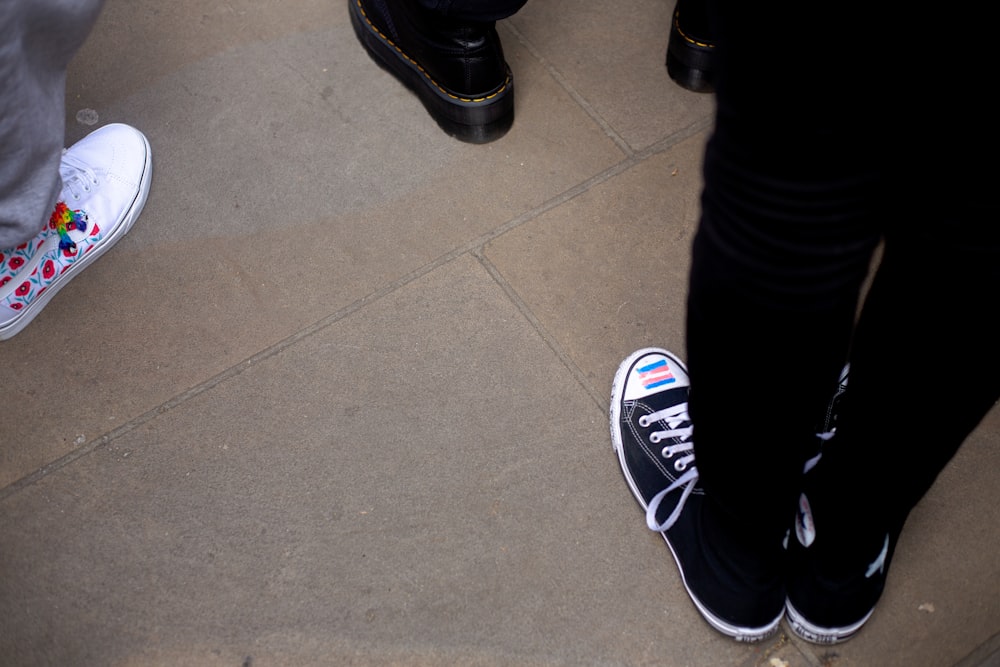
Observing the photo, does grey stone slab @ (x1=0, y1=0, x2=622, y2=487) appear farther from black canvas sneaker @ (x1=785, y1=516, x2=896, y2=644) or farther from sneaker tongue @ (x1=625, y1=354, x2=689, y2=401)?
black canvas sneaker @ (x1=785, y1=516, x2=896, y2=644)

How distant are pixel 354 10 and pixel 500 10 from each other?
53 cm

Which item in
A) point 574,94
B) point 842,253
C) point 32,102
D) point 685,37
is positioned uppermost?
point 842,253

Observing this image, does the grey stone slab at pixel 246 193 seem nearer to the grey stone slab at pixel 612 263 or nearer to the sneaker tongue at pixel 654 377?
the grey stone slab at pixel 612 263

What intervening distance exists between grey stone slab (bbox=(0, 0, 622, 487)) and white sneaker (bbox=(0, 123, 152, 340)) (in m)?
0.04

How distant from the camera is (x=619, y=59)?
2061 millimetres

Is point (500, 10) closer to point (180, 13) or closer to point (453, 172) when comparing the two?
point (453, 172)

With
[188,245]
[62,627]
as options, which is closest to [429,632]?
[62,627]

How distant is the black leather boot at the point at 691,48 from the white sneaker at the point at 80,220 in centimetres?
121

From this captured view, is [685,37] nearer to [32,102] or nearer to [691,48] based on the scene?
[691,48]

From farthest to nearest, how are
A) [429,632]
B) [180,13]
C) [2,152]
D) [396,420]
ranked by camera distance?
1. [180,13]
2. [396,420]
3. [2,152]
4. [429,632]

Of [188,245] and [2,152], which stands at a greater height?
[2,152]

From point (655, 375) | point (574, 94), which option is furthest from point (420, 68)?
point (655, 375)

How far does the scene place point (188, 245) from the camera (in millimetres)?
1778

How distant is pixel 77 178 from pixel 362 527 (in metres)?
0.98
